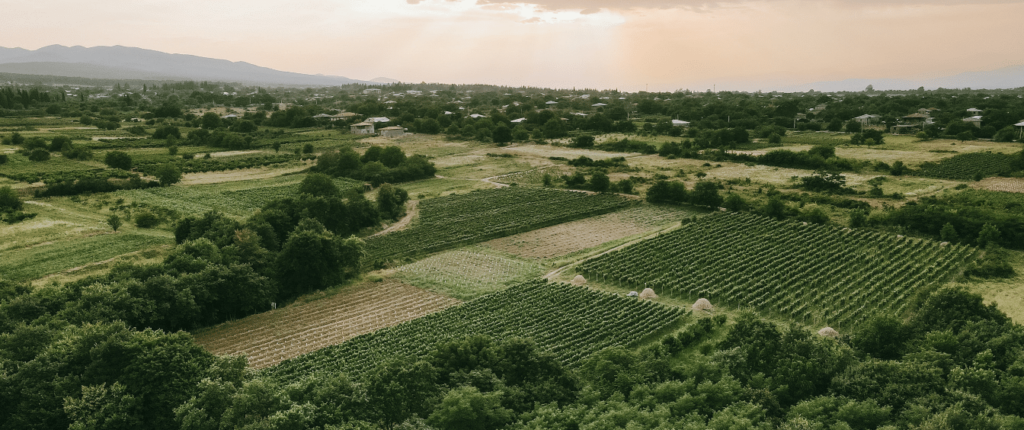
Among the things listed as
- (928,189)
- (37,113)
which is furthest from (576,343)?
(37,113)

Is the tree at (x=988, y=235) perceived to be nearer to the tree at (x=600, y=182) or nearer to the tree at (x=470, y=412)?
the tree at (x=600, y=182)

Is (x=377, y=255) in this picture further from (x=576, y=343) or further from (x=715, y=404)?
(x=715, y=404)

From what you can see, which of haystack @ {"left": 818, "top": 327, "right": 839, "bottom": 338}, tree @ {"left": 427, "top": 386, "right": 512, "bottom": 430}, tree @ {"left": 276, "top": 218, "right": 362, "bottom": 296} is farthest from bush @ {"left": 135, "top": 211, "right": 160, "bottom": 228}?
haystack @ {"left": 818, "top": 327, "right": 839, "bottom": 338}

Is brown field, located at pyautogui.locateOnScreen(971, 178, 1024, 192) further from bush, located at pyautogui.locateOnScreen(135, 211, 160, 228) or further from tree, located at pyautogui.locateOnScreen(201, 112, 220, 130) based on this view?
tree, located at pyautogui.locateOnScreen(201, 112, 220, 130)

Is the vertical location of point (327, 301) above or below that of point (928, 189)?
below

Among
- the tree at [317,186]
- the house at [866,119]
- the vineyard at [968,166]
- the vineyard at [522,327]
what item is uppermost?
the house at [866,119]

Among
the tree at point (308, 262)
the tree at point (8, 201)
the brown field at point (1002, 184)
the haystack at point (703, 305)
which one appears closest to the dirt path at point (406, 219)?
the tree at point (308, 262)

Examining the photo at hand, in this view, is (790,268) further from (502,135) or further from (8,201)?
(502,135)

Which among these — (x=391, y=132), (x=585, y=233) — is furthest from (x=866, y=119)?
(x=585, y=233)
